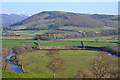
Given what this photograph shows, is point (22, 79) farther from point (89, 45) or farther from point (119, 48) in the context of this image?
point (89, 45)

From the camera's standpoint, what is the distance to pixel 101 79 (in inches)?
661

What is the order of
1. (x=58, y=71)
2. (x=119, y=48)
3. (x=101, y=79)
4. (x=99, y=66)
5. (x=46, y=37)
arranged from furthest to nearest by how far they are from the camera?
(x=46, y=37) → (x=119, y=48) → (x=58, y=71) → (x=99, y=66) → (x=101, y=79)

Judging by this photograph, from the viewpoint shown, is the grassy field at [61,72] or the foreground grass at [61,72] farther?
the foreground grass at [61,72]

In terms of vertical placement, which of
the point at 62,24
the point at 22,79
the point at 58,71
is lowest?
the point at 58,71

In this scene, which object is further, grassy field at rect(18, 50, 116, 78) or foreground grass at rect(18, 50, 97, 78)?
foreground grass at rect(18, 50, 97, 78)

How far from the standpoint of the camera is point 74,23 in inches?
5374

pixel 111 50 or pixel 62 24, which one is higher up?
pixel 62 24

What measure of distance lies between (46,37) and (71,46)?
873 inches

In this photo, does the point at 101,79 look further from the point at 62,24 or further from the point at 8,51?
the point at 62,24

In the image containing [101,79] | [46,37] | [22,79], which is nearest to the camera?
[22,79]

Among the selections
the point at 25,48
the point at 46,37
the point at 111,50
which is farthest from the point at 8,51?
the point at 111,50

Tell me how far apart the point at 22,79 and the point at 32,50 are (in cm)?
4568

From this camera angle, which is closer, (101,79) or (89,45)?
(101,79)

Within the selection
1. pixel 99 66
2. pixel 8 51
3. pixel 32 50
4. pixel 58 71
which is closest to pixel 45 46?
pixel 32 50
